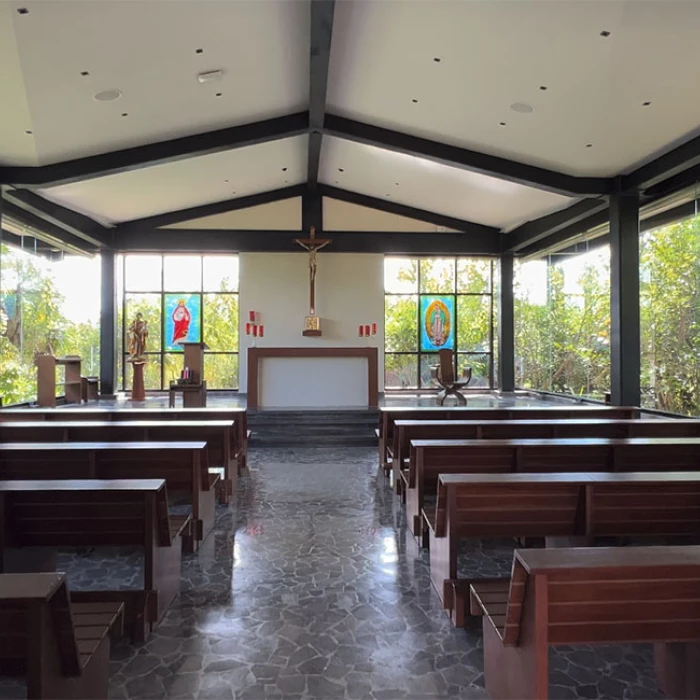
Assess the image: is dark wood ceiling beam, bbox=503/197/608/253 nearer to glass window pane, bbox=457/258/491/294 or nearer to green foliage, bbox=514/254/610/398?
green foliage, bbox=514/254/610/398

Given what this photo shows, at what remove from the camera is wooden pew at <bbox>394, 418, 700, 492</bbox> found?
361 cm

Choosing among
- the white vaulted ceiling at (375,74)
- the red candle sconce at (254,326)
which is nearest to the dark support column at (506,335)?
the white vaulted ceiling at (375,74)

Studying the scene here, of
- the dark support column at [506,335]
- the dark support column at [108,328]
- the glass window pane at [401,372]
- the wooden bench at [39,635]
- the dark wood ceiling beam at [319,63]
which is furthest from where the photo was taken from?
the glass window pane at [401,372]

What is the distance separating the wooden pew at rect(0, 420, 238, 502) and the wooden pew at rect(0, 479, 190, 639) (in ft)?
4.68

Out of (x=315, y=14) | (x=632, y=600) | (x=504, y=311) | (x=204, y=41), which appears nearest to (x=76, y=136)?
(x=204, y=41)

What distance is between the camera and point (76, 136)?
5289mm

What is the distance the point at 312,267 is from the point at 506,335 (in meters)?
3.73

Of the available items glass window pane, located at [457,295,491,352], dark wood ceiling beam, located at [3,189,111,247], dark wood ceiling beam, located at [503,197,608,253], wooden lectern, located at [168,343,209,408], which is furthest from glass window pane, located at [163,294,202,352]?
dark wood ceiling beam, located at [503,197,608,253]

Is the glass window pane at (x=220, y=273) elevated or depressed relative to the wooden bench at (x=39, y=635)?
elevated

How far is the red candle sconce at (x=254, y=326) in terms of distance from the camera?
858cm

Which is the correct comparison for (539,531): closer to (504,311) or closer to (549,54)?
(549,54)

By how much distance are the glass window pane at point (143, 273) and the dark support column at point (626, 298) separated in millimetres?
7538

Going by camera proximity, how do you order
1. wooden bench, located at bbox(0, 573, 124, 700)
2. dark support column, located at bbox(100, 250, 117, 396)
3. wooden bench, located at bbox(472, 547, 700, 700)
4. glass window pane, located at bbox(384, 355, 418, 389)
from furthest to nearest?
glass window pane, located at bbox(384, 355, 418, 389) < dark support column, located at bbox(100, 250, 117, 396) < wooden bench, located at bbox(472, 547, 700, 700) < wooden bench, located at bbox(0, 573, 124, 700)

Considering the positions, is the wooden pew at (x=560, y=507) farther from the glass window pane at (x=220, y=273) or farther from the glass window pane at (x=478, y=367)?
the glass window pane at (x=220, y=273)
